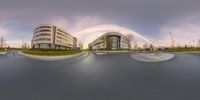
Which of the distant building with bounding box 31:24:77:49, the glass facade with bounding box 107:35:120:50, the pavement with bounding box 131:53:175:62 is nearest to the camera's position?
the pavement with bounding box 131:53:175:62

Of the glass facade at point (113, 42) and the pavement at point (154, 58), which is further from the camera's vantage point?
the glass facade at point (113, 42)

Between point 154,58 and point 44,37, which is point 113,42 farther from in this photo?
point 154,58

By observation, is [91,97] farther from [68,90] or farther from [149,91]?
[149,91]

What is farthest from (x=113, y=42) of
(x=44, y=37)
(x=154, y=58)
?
(x=154, y=58)

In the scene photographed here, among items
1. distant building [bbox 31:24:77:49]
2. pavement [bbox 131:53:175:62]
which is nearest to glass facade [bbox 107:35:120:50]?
distant building [bbox 31:24:77:49]

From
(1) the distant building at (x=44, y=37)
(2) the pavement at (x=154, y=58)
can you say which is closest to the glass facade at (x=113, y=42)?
(1) the distant building at (x=44, y=37)

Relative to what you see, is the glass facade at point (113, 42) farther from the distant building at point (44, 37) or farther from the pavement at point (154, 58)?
the pavement at point (154, 58)

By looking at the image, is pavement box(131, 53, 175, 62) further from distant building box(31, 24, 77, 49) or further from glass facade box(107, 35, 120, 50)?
glass facade box(107, 35, 120, 50)

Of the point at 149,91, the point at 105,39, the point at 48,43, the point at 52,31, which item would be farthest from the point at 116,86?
the point at 105,39

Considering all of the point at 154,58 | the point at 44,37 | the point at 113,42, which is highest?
the point at 113,42

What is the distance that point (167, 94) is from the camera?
7.29 m

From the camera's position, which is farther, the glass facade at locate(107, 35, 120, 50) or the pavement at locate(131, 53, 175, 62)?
the glass facade at locate(107, 35, 120, 50)

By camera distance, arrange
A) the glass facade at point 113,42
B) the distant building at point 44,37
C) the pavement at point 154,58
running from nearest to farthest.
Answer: the pavement at point 154,58 < the distant building at point 44,37 < the glass facade at point 113,42

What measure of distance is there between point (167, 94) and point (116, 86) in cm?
250
